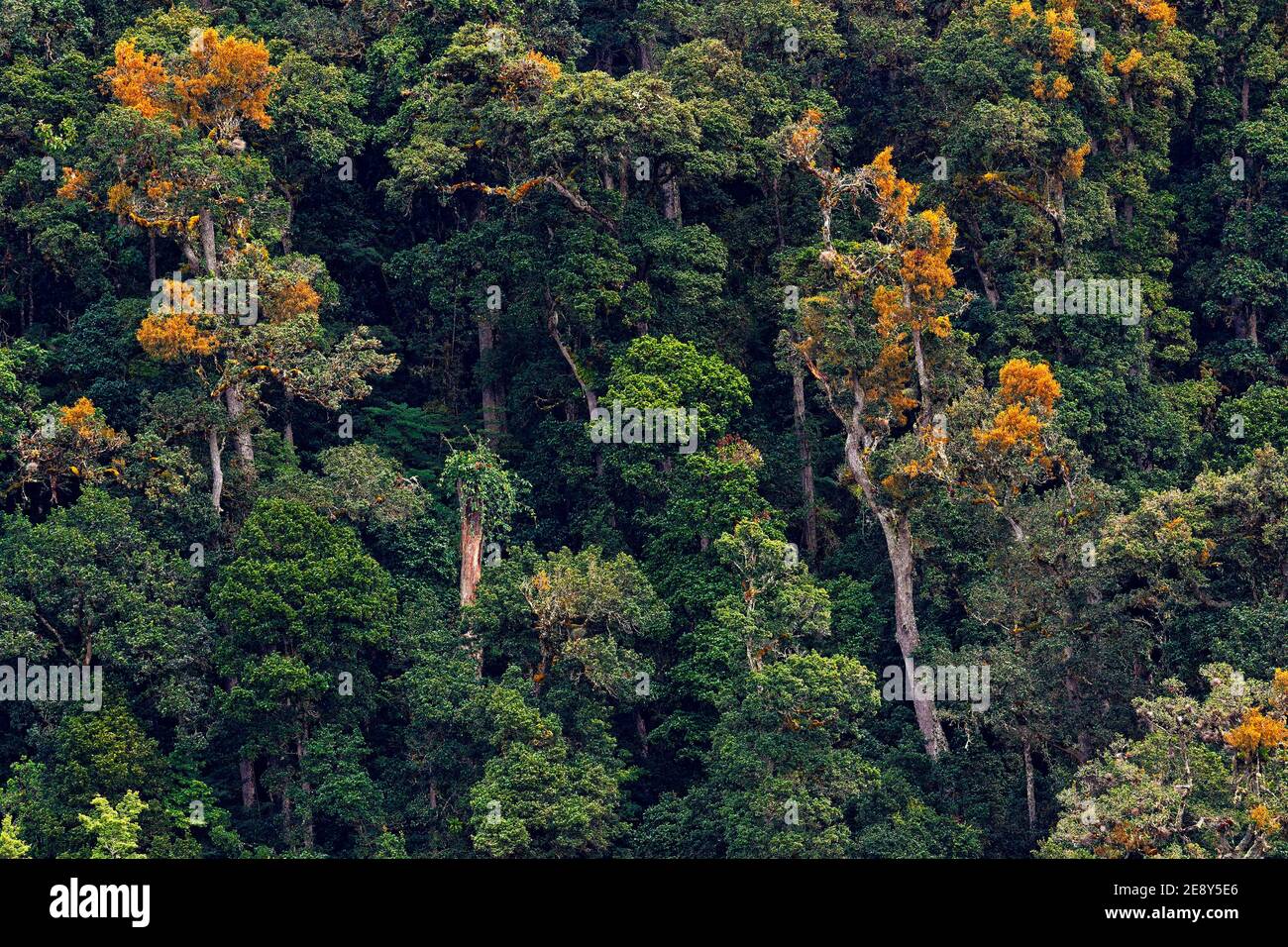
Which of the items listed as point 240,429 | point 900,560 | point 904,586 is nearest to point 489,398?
point 240,429

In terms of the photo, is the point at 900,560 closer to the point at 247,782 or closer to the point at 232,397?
the point at 247,782

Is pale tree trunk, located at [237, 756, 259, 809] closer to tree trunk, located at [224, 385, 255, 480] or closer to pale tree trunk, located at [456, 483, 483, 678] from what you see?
pale tree trunk, located at [456, 483, 483, 678]

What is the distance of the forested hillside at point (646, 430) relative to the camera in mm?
50312

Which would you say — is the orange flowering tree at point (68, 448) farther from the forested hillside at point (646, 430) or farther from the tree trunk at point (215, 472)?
the tree trunk at point (215, 472)

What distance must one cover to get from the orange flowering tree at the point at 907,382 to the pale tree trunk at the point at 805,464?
4.31ft

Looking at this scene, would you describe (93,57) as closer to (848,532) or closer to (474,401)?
(474,401)

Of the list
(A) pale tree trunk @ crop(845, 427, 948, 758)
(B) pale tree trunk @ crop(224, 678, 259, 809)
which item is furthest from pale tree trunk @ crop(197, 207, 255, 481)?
(A) pale tree trunk @ crop(845, 427, 948, 758)

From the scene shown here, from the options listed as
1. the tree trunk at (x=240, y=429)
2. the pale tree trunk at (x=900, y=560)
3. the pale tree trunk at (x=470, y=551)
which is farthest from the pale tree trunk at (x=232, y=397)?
the pale tree trunk at (x=900, y=560)

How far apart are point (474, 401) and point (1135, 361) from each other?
13.8 metres

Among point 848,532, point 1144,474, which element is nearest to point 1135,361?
point 1144,474

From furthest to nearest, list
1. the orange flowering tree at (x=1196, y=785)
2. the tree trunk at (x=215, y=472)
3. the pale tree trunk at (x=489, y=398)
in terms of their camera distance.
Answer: the pale tree trunk at (x=489, y=398) < the tree trunk at (x=215, y=472) < the orange flowering tree at (x=1196, y=785)

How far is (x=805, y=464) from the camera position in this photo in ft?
187

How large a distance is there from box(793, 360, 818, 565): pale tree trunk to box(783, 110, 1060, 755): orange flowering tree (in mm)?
1314

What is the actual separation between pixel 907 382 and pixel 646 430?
5.03 m
